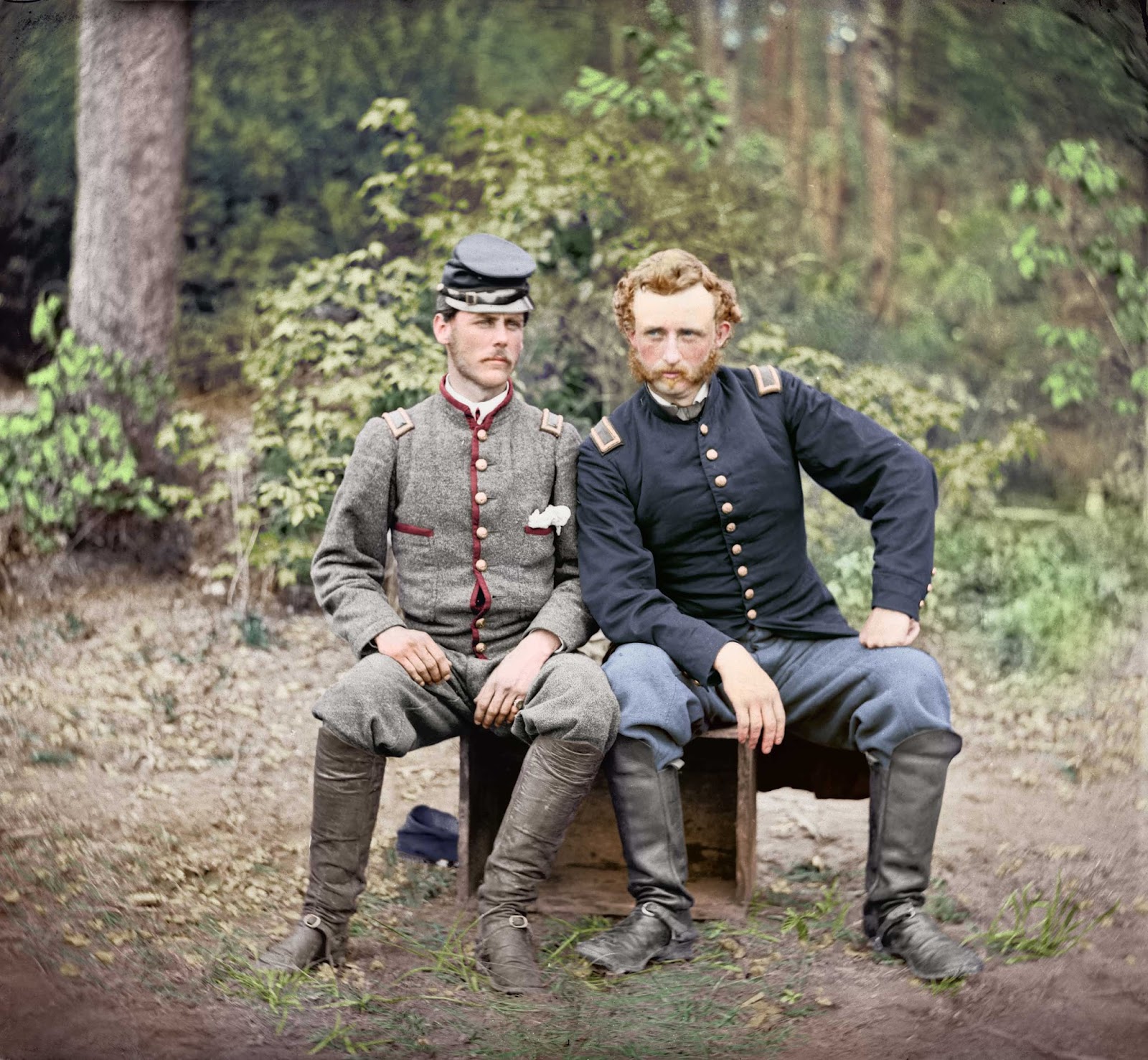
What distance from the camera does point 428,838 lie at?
3883 millimetres

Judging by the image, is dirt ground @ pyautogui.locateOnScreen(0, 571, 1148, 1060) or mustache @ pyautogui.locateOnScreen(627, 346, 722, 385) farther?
mustache @ pyautogui.locateOnScreen(627, 346, 722, 385)

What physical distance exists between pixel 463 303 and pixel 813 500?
367 cm

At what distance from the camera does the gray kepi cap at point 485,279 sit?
3.25 meters

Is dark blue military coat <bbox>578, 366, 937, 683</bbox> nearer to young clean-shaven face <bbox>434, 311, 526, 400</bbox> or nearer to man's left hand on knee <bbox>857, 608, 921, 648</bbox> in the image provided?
man's left hand on knee <bbox>857, 608, 921, 648</bbox>

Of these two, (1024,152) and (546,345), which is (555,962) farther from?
(1024,152)

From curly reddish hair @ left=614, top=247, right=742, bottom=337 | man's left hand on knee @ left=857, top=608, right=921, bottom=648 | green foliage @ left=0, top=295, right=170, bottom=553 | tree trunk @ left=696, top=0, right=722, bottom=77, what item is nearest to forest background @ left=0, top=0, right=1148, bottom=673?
green foliage @ left=0, top=295, right=170, bottom=553

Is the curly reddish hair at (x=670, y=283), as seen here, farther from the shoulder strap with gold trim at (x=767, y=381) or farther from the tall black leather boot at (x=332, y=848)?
the tall black leather boot at (x=332, y=848)

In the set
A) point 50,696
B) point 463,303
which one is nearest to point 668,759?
point 463,303

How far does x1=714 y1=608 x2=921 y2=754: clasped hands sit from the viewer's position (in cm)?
312

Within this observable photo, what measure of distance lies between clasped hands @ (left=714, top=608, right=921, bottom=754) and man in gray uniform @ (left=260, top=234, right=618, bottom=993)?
30cm

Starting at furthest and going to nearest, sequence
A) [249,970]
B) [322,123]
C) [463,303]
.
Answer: [322,123] → [463,303] → [249,970]

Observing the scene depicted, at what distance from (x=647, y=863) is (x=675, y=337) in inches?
51.2

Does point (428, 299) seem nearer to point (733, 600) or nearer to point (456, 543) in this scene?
point (456, 543)

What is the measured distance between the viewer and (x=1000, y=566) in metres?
6.55
